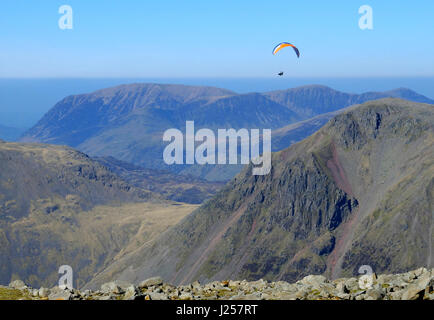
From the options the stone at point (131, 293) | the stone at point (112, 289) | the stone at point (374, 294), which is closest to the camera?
the stone at point (374, 294)

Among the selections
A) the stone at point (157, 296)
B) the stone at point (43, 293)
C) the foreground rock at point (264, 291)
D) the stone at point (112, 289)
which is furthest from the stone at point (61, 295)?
the stone at point (157, 296)

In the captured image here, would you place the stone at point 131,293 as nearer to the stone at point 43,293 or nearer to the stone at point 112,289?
the stone at point 112,289

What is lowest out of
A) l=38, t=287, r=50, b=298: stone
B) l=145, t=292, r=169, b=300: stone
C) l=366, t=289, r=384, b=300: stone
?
l=38, t=287, r=50, b=298: stone

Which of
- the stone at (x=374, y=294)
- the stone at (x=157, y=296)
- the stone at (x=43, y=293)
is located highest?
the stone at (x=374, y=294)

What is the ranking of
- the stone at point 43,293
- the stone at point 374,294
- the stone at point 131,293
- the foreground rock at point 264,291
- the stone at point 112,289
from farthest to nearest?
the stone at point 43,293 < the stone at point 112,289 < the stone at point 131,293 < the foreground rock at point 264,291 < the stone at point 374,294

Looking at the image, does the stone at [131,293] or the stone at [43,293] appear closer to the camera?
the stone at [131,293]

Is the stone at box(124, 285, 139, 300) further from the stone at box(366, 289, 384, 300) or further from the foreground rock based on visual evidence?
the stone at box(366, 289, 384, 300)

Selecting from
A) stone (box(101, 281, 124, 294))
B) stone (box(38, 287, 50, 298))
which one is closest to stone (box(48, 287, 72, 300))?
stone (box(38, 287, 50, 298))
